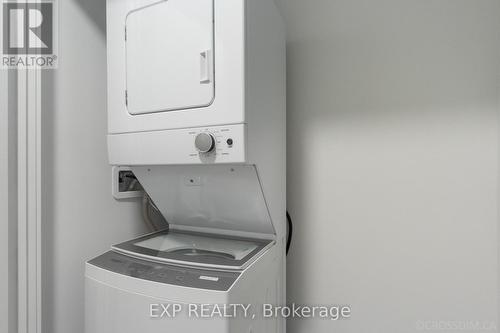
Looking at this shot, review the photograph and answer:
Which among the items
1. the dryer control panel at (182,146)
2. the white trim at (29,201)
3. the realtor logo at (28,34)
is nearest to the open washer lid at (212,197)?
the dryer control panel at (182,146)

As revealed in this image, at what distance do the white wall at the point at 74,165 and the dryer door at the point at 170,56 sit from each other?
319 millimetres

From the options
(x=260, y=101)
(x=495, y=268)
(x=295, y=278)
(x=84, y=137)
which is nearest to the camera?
(x=260, y=101)

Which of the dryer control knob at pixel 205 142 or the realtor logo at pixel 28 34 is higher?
the realtor logo at pixel 28 34

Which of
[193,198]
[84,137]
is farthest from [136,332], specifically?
[84,137]

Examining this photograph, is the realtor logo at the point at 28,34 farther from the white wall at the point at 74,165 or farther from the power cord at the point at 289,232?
the power cord at the point at 289,232

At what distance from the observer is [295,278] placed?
166 centimetres

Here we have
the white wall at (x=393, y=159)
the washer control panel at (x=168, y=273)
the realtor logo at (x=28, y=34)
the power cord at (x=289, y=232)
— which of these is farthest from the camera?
the power cord at (x=289, y=232)

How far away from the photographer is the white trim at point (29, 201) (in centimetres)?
115

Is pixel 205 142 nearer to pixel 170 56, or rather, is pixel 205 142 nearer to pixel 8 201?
pixel 170 56

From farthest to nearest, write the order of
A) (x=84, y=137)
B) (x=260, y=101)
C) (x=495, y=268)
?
1. (x=84, y=137)
2. (x=495, y=268)
3. (x=260, y=101)

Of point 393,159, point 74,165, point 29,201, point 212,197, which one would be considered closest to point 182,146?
point 212,197

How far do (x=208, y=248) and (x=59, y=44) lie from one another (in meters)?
1.23

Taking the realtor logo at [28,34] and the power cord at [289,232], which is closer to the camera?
the realtor logo at [28,34]

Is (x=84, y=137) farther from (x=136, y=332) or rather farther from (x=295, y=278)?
(x=295, y=278)
